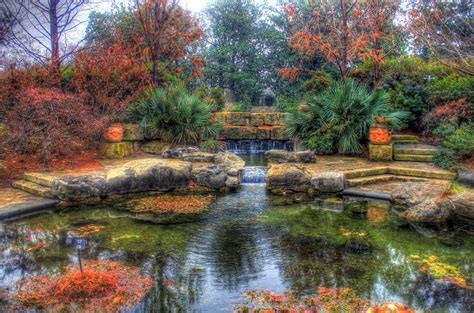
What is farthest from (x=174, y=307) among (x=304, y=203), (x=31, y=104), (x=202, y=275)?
(x=31, y=104)

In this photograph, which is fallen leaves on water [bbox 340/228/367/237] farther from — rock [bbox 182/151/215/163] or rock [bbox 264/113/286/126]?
rock [bbox 264/113/286/126]

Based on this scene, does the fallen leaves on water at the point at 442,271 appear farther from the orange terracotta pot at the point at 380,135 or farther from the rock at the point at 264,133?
the rock at the point at 264,133

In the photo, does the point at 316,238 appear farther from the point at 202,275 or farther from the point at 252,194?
the point at 252,194

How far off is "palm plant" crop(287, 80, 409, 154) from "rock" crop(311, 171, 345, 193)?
88.1 inches

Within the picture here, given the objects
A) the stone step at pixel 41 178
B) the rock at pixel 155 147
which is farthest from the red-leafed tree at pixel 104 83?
Answer: the stone step at pixel 41 178

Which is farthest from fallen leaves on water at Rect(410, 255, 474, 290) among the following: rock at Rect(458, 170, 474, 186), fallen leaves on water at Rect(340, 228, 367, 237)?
rock at Rect(458, 170, 474, 186)

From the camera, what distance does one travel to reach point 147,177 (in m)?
7.48

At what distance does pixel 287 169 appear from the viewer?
7711 millimetres

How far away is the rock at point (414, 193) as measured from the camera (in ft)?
20.1

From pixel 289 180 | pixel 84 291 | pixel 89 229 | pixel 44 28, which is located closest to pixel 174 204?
pixel 89 229

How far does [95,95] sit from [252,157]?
4672 millimetres

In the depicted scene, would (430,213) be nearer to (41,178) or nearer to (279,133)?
(279,133)

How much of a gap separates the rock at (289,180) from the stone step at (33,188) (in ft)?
13.9

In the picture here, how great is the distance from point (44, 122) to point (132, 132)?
2.37m
